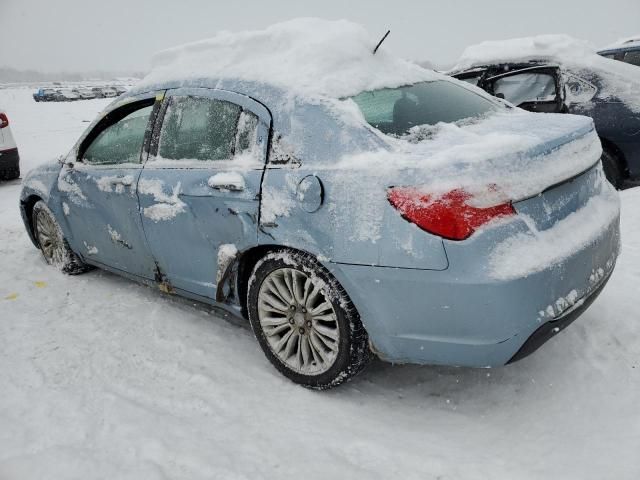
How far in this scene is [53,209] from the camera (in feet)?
13.8

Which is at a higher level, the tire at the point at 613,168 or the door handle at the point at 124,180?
the door handle at the point at 124,180

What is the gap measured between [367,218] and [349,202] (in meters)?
0.12

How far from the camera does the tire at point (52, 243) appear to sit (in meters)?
4.34

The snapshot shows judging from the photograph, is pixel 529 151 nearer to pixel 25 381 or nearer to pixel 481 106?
pixel 481 106

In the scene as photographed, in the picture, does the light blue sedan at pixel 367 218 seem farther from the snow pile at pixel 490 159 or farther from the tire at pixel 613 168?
the tire at pixel 613 168

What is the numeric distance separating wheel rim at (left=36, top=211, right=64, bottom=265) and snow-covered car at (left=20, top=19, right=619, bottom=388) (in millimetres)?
975

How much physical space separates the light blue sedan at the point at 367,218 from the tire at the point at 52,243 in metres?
1.15

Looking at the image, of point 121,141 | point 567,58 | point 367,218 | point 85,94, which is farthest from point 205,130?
point 85,94

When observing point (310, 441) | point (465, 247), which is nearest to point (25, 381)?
point (310, 441)

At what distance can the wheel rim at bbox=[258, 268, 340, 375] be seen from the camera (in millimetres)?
2531

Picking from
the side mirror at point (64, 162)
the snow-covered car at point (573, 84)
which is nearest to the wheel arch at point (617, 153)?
the snow-covered car at point (573, 84)

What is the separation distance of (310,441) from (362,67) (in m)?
1.96

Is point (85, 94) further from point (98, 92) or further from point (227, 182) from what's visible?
point (227, 182)

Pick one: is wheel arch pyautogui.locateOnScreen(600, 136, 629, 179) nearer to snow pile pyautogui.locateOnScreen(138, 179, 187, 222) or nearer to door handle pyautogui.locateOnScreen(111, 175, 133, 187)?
snow pile pyautogui.locateOnScreen(138, 179, 187, 222)
